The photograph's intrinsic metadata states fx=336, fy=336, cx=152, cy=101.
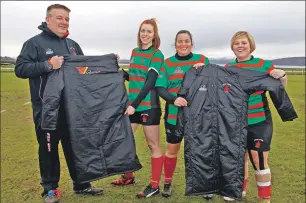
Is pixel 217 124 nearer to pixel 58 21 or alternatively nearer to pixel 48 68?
pixel 48 68

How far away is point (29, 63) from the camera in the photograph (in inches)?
162

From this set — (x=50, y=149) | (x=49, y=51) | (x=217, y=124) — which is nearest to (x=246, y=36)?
(x=217, y=124)

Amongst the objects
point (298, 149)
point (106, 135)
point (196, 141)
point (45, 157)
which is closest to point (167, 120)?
point (196, 141)

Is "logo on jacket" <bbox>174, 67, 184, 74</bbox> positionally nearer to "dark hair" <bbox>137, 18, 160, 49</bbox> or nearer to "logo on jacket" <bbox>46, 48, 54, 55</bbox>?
"dark hair" <bbox>137, 18, 160, 49</bbox>

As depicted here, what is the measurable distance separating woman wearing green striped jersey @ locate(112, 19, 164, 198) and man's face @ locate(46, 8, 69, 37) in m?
0.97

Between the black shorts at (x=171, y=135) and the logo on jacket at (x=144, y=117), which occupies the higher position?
the logo on jacket at (x=144, y=117)

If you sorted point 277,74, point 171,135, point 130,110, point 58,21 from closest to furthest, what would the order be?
point 277,74 → point 58,21 → point 130,110 → point 171,135

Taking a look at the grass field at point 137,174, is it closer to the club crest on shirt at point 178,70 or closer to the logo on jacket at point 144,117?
the logo on jacket at point 144,117

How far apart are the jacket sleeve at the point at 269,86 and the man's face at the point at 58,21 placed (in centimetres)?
230

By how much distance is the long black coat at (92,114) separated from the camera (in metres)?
4.11

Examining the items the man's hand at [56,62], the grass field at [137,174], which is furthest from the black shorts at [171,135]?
the man's hand at [56,62]

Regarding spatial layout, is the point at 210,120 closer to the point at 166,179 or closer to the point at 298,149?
the point at 166,179

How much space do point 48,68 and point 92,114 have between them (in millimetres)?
766

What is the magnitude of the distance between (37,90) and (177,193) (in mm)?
2431
